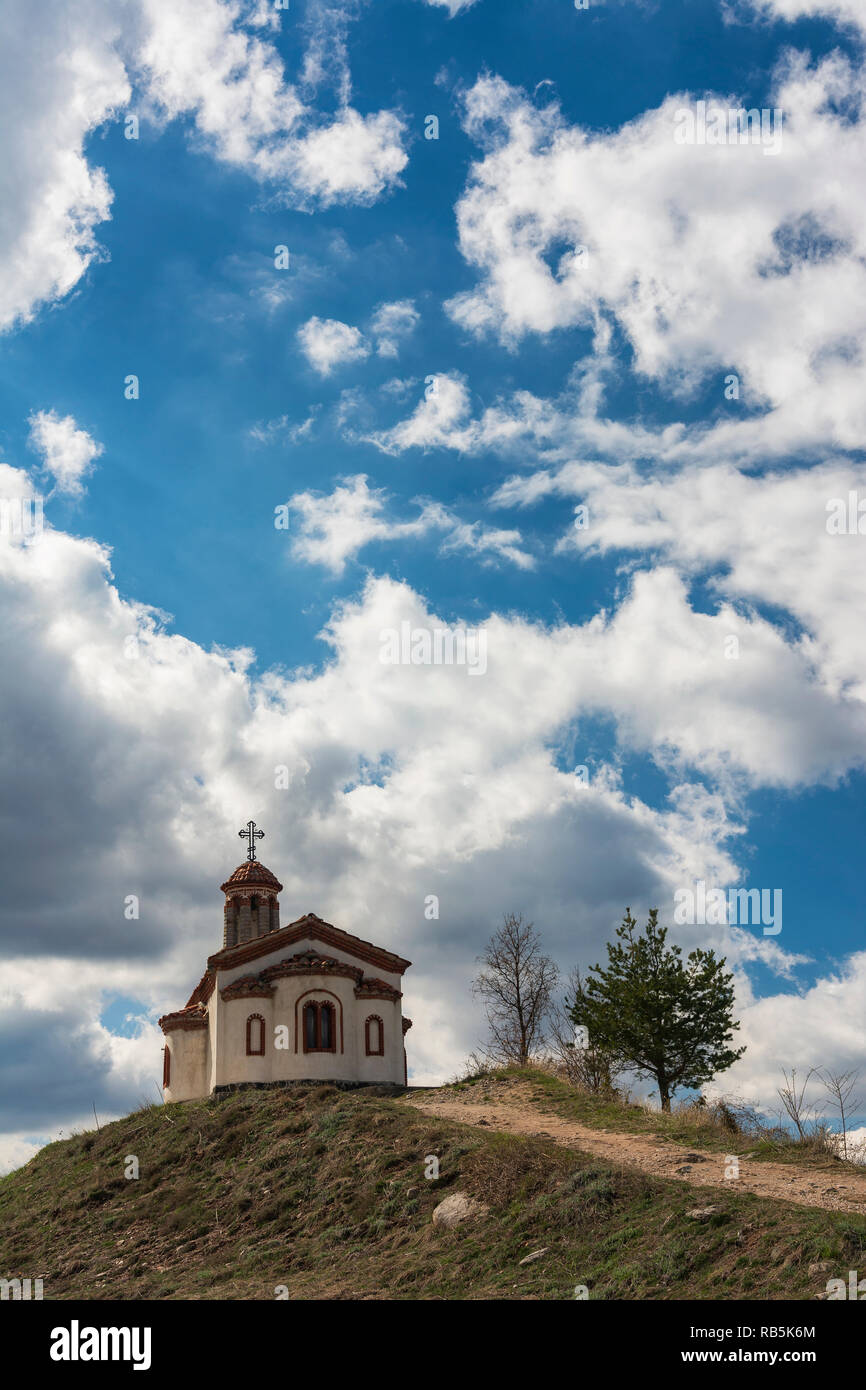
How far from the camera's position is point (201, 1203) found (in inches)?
1114

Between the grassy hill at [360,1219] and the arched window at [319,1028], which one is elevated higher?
the arched window at [319,1028]

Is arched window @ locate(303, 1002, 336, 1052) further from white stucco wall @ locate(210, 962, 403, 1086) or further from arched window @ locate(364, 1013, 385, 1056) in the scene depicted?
arched window @ locate(364, 1013, 385, 1056)

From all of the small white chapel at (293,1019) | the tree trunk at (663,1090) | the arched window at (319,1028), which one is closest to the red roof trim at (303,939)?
the small white chapel at (293,1019)

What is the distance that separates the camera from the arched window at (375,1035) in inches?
1474

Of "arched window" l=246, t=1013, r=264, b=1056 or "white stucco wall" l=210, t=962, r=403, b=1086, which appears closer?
"white stucco wall" l=210, t=962, r=403, b=1086

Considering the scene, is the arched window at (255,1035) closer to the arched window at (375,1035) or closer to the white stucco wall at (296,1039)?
the white stucco wall at (296,1039)

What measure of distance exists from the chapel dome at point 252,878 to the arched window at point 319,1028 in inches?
353

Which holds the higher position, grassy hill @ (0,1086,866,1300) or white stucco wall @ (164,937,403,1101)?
white stucco wall @ (164,937,403,1101)

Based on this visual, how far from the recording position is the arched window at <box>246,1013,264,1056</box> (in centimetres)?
3628

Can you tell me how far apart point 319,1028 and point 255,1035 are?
2104mm

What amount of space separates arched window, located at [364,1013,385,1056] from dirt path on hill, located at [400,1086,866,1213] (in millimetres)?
2923

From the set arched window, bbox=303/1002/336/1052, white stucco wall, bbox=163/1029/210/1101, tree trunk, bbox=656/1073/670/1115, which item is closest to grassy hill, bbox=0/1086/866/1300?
white stucco wall, bbox=163/1029/210/1101
